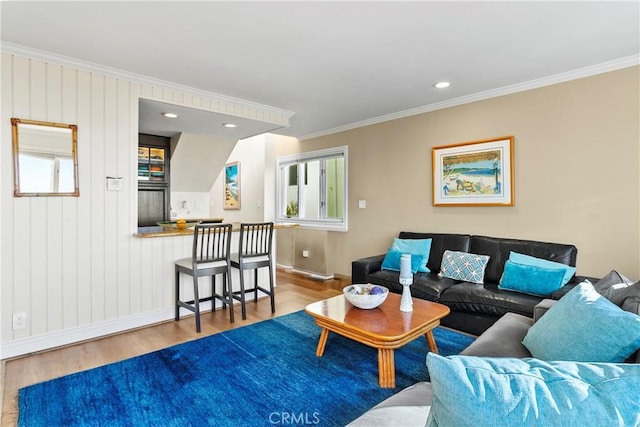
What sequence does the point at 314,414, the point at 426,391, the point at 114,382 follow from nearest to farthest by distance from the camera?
1. the point at 426,391
2. the point at 314,414
3. the point at 114,382

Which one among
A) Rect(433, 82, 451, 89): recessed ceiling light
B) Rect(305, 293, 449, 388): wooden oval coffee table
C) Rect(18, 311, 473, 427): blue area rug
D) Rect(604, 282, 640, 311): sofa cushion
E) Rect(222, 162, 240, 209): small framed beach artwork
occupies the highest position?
Rect(433, 82, 451, 89): recessed ceiling light

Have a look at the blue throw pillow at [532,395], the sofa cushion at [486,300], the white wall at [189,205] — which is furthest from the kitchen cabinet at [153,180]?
the blue throw pillow at [532,395]

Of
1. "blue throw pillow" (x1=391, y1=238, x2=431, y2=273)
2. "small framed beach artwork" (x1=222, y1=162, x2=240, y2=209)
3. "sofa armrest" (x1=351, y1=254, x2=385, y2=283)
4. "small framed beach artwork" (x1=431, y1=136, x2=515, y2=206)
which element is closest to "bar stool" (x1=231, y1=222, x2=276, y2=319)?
"sofa armrest" (x1=351, y1=254, x2=385, y2=283)

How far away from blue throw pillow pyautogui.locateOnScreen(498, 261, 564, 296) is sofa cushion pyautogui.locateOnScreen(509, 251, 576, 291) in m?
0.05

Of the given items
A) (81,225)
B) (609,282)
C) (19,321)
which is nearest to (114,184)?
(81,225)

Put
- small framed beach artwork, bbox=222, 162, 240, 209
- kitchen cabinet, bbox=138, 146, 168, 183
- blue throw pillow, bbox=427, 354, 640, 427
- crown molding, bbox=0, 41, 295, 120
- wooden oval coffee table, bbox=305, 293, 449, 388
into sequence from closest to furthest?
blue throw pillow, bbox=427, 354, 640, 427 → wooden oval coffee table, bbox=305, 293, 449, 388 → crown molding, bbox=0, 41, 295, 120 → kitchen cabinet, bbox=138, 146, 168, 183 → small framed beach artwork, bbox=222, 162, 240, 209

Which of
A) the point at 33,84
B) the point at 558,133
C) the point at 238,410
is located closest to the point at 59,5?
the point at 33,84

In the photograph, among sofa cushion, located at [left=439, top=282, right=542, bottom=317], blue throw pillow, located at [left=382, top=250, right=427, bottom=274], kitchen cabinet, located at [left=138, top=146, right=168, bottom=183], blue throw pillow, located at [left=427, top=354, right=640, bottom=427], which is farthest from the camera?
kitchen cabinet, located at [left=138, top=146, right=168, bottom=183]

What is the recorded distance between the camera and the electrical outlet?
8.62ft

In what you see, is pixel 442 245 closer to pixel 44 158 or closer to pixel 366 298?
pixel 366 298

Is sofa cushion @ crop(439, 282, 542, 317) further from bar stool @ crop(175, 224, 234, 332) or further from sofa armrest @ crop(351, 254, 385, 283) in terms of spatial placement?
bar stool @ crop(175, 224, 234, 332)

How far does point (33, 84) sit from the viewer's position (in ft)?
8.77

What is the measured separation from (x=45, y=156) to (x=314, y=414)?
2.88m

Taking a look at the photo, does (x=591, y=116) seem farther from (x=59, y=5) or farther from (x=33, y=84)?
(x=33, y=84)
